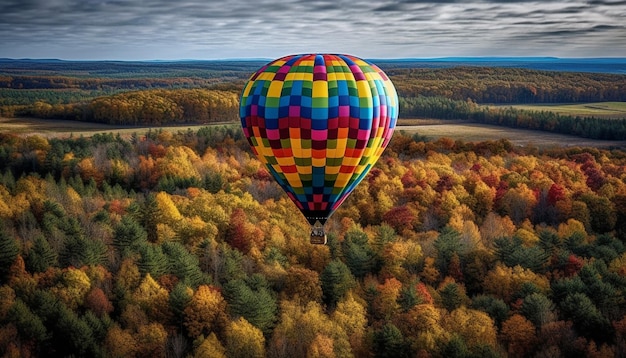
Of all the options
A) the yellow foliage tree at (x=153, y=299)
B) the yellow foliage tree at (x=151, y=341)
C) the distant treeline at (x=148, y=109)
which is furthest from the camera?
the distant treeline at (x=148, y=109)

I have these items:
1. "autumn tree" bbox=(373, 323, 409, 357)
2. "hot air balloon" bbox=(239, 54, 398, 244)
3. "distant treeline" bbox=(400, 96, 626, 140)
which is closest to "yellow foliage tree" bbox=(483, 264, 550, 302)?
"autumn tree" bbox=(373, 323, 409, 357)

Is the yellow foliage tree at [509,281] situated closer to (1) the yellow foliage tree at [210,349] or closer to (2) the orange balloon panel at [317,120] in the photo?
(1) the yellow foliage tree at [210,349]

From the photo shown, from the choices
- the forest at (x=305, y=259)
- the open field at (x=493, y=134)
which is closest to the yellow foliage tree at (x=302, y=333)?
the forest at (x=305, y=259)

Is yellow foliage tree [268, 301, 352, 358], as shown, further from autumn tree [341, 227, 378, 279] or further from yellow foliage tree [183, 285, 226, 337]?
autumn tree [341, 227, 378, 279]

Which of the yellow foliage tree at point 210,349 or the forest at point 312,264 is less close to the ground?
the forest at point 312,264

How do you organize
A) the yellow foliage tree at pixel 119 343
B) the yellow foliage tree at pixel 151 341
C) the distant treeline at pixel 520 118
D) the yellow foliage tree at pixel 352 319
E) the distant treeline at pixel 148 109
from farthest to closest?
the distant treeline at pixel 148 109, the distant treeline at pixel 520 118, the yellow foliage tree at pixel 352 319, the yellow foliage tree at pixel 151 341, the yellow foliage tree at pixel 119 343

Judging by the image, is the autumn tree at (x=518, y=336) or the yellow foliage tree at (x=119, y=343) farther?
the autumn tree at (x=518, y=336)
